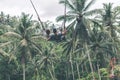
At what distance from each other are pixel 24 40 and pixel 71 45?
7.43 meters

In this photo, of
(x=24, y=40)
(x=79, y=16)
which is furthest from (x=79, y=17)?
(x=24, y=40)

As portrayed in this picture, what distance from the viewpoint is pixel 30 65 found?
6731cm

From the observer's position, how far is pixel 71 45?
160 feet

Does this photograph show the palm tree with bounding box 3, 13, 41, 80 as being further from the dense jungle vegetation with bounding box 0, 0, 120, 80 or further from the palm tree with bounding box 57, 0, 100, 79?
the palm tree with bounding box 57, 0, 100, 79

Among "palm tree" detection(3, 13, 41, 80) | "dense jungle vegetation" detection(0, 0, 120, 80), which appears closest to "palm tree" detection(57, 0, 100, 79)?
"dense jungle vegetation" detection(0, 0, 120, 80)

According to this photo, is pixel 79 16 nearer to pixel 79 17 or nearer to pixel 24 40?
pixel 79 17

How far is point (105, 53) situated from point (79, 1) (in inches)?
530

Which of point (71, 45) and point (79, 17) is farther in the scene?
point (71, 45)

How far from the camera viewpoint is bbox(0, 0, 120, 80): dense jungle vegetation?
138 ft

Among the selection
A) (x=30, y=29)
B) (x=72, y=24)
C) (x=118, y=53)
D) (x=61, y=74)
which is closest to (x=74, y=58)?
(x=61, y=74)

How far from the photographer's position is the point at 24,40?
154ft

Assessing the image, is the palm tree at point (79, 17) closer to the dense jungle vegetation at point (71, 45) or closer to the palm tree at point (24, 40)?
the dense jungle vegetation at point (71, 45)

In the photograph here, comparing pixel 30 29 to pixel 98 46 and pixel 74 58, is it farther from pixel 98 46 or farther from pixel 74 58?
pixel 74 58

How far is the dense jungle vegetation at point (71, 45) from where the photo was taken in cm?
4203
